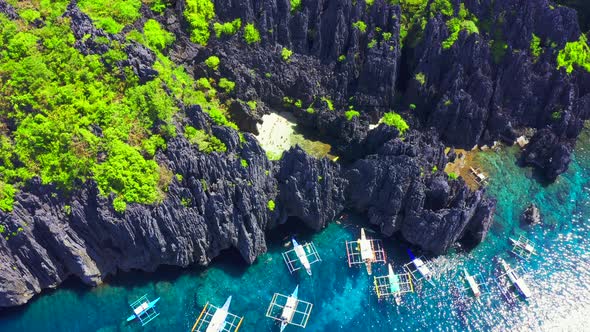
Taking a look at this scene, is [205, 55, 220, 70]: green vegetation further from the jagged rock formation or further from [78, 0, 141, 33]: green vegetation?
[78, 0, 141, 33]: green vegetation

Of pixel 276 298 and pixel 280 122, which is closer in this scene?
pixel 276 298

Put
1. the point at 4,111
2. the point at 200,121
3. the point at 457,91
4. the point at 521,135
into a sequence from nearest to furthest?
the point at 4,111
the point at 200,121
the point at 457,91
the point at 521,135

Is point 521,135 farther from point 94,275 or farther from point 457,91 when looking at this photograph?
point 94,275

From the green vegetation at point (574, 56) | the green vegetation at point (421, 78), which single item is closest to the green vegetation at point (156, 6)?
the green vegetation at point (421, 78)

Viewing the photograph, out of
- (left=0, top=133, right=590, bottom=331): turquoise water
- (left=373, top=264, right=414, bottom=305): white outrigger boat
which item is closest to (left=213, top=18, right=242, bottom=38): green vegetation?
(left=0, top=133, right=590, bottom=331): turquoise water

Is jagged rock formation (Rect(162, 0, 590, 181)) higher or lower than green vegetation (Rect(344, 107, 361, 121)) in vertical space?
higher

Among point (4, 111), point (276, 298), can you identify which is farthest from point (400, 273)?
point (4, 111)

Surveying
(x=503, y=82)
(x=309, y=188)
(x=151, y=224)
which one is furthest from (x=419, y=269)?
(x=503, y=82)

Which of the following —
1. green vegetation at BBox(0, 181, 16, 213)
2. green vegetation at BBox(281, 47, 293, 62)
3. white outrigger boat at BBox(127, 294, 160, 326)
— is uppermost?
green vegetation at BBox(281, 47, 293, 62)
